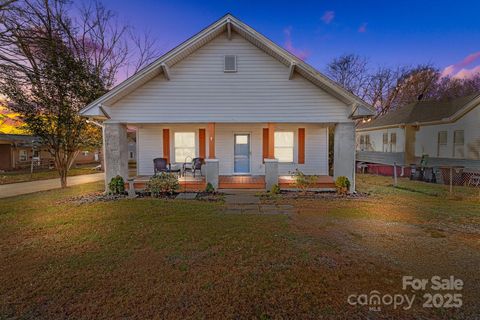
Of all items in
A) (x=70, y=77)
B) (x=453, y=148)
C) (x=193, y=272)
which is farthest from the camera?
(x=453, y=148)

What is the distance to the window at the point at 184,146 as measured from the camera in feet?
39.2

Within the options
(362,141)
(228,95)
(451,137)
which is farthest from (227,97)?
(362,141)

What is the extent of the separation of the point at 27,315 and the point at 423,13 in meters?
27.3

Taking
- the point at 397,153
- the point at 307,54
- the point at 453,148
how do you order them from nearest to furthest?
the point at 453,148
the point at 397,153
the point at 307,54

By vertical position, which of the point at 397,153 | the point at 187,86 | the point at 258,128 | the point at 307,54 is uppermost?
the point at 307,54

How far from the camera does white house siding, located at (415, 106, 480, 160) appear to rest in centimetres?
1338

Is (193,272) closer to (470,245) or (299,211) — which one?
(299,211)

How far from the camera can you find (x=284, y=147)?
11.9m

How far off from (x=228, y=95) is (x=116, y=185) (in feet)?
18.3

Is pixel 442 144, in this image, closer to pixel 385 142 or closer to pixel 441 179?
pixel 441 179

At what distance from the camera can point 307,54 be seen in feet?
84.4

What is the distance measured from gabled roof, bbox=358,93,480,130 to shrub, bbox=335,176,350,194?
402 inches

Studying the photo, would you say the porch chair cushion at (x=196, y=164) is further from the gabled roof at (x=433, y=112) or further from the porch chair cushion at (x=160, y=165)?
the gabled roof at (x=433, y=112)

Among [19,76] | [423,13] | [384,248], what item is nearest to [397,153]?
[423,13]
